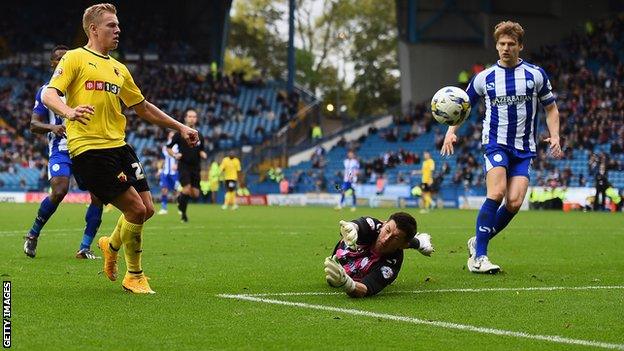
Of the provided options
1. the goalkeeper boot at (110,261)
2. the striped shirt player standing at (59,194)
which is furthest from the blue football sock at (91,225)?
the goalkeeper boot at (110,261)

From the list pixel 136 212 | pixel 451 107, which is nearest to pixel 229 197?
pixel 451 107

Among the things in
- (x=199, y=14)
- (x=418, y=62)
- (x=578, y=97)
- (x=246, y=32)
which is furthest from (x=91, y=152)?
(x=246, y=32)

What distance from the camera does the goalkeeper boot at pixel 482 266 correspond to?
10117 mm

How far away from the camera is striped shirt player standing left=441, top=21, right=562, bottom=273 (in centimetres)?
1043

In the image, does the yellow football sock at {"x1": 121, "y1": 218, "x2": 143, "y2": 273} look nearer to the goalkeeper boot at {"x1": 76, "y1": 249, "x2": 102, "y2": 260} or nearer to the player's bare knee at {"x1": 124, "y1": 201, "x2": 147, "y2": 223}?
the player's bare knee at {"x1": 124, "y1": 201, "x2": 147, "y2": 223}

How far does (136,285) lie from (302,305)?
1500mm

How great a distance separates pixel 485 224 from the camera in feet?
34.4

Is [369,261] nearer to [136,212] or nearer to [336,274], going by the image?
[336,274]

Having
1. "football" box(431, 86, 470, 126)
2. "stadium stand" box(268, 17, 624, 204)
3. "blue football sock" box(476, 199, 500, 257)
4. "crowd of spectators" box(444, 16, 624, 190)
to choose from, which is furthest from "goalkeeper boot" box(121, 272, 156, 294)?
"crowd of spectators" box(444, 16, 624, 190)

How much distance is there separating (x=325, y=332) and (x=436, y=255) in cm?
668

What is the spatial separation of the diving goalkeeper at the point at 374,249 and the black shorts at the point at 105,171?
1772 millimetres

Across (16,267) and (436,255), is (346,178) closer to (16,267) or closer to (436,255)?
(436,255)

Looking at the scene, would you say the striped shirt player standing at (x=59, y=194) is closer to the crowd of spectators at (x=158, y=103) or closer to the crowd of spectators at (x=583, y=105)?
the crowd of spectators at (x=583, y=105)

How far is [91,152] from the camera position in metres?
7.98
